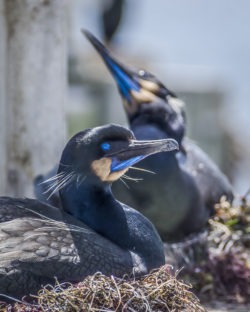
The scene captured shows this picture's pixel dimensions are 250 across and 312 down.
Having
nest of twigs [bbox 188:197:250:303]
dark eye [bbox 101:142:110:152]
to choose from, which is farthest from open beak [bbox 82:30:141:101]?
dark eye [bbox 101:142:110:152]

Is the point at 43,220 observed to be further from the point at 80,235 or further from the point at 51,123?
the point at 51,123

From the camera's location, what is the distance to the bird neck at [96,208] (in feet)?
18.6

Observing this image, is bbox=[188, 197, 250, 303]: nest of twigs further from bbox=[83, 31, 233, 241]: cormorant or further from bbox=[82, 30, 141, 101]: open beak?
bbox=[82, 30, 141, 101]: open beak

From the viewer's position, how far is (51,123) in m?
8.44

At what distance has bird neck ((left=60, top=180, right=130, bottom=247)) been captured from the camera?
567cm

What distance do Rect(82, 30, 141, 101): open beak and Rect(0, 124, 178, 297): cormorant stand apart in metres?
2.15

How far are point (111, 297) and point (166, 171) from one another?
253 cm

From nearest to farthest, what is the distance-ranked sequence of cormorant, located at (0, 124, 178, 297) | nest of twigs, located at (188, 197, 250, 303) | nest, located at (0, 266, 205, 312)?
nest, located at (0, 266, 205, 312) → cormorant, located at (0, 124, 178, 297) → nest of twigs, located at (188, 197, 250, 303)

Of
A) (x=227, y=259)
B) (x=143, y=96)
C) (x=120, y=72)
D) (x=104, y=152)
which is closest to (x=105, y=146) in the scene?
(x=104, y=152)

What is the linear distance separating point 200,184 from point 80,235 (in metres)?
2.39

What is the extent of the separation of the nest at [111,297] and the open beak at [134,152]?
0.62m

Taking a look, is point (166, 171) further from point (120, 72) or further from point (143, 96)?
point (120, 72)

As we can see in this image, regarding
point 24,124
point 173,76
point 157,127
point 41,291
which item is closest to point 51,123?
point 24,124

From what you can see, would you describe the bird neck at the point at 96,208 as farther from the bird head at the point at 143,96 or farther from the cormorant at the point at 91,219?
the bird head at the point at 143,96
